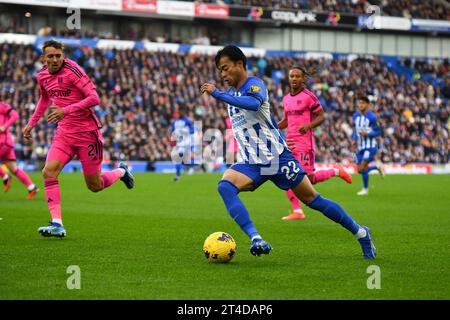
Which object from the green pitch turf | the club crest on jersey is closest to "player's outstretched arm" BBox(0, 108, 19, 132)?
the green pitch turf

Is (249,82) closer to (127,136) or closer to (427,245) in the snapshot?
(427,245)

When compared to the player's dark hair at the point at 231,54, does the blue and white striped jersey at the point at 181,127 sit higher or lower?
lower

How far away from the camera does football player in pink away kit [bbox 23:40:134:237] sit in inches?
427

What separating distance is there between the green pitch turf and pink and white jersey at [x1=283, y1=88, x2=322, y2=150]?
4.90 feet

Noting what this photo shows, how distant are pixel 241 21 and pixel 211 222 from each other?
4090 centimetres

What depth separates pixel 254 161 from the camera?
884 cm

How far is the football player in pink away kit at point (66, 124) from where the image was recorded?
1084cm

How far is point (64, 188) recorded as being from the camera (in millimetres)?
23844

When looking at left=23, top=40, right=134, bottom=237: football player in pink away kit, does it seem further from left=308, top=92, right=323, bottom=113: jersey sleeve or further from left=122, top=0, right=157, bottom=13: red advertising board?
left=122, top=0, right=157, bottom=13: red advertising board

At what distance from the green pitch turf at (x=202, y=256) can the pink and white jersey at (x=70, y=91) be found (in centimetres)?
162

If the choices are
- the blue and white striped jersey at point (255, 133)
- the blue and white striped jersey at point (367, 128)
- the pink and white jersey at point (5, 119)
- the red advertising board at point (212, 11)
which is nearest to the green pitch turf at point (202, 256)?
the blue and white striped jersey at point (255, 133)

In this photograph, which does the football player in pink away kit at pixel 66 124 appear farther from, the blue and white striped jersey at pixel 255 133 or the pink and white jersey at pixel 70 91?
the blue and white striped jersey at pixel 255 133

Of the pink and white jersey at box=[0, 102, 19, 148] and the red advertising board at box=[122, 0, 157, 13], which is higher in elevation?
the red advertising board at box=[122, 0, 157, 13]

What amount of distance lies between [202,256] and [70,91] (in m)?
3.31
